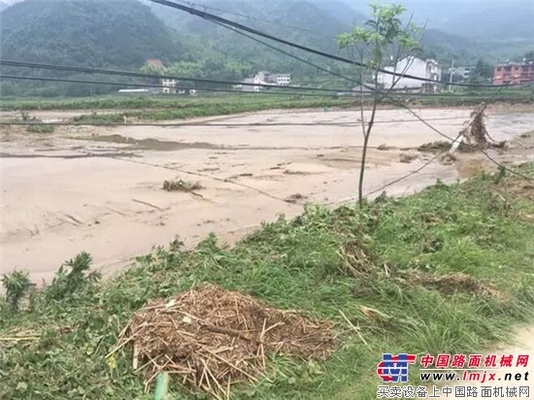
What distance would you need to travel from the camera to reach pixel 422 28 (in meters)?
6.81

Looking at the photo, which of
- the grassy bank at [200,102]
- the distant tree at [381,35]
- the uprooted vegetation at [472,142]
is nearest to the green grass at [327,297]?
the distant tree at [381,35]

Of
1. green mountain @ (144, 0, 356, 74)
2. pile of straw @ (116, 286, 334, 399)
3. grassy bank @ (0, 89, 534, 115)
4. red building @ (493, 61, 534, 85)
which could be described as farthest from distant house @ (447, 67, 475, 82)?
pile of straw @ (116, 286, 334, 399)

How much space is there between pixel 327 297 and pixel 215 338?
1267 millimetres

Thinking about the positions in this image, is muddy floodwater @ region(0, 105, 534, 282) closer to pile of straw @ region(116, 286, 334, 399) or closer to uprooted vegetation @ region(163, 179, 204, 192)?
uprooted vegetation @ region(163, 179, 204, 192)

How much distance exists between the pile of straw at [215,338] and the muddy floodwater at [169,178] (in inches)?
135

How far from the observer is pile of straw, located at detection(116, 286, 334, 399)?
10.8 feet

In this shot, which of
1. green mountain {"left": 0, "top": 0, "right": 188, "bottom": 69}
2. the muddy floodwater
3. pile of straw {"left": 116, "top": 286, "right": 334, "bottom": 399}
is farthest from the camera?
green mountain {"left": 0, "top": 0, "right": 188, "bottom": 69}

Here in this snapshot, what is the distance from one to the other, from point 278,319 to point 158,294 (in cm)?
113

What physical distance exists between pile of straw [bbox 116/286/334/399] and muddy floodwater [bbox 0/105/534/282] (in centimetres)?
343

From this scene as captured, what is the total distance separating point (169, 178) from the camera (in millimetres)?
12805

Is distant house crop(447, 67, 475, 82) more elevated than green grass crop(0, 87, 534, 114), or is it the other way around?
distant house crop(447, 67, 475, 82)

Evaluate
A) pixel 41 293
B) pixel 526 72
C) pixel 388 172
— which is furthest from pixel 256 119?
pixel 41 293

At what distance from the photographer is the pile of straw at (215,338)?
129 inches

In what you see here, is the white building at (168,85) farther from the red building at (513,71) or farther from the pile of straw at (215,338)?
the red building at (513,71)
